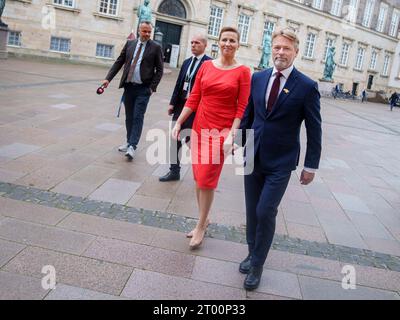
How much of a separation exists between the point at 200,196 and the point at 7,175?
8.74ft

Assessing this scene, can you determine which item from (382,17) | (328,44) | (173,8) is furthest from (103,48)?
(382,17)

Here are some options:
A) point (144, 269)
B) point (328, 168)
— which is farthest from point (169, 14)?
point (144, 269)

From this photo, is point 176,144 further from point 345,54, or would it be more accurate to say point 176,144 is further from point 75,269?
point 345,54

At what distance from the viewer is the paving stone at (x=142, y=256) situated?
3490mm

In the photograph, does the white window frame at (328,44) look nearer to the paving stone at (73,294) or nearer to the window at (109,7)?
the window at (109,7)

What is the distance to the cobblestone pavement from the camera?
3273 mm

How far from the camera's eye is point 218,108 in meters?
3.77

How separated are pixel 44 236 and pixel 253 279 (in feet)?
6.09

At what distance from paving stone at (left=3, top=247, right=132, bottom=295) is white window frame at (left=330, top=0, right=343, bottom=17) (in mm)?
45733

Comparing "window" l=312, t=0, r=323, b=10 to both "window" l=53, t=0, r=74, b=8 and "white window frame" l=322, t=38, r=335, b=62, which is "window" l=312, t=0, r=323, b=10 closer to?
"white window frame" l=322, t=38, r=335, b=62

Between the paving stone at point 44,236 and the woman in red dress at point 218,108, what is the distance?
1.00 meters

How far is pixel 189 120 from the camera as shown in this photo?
518 cm

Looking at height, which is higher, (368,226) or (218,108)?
(218,108)
